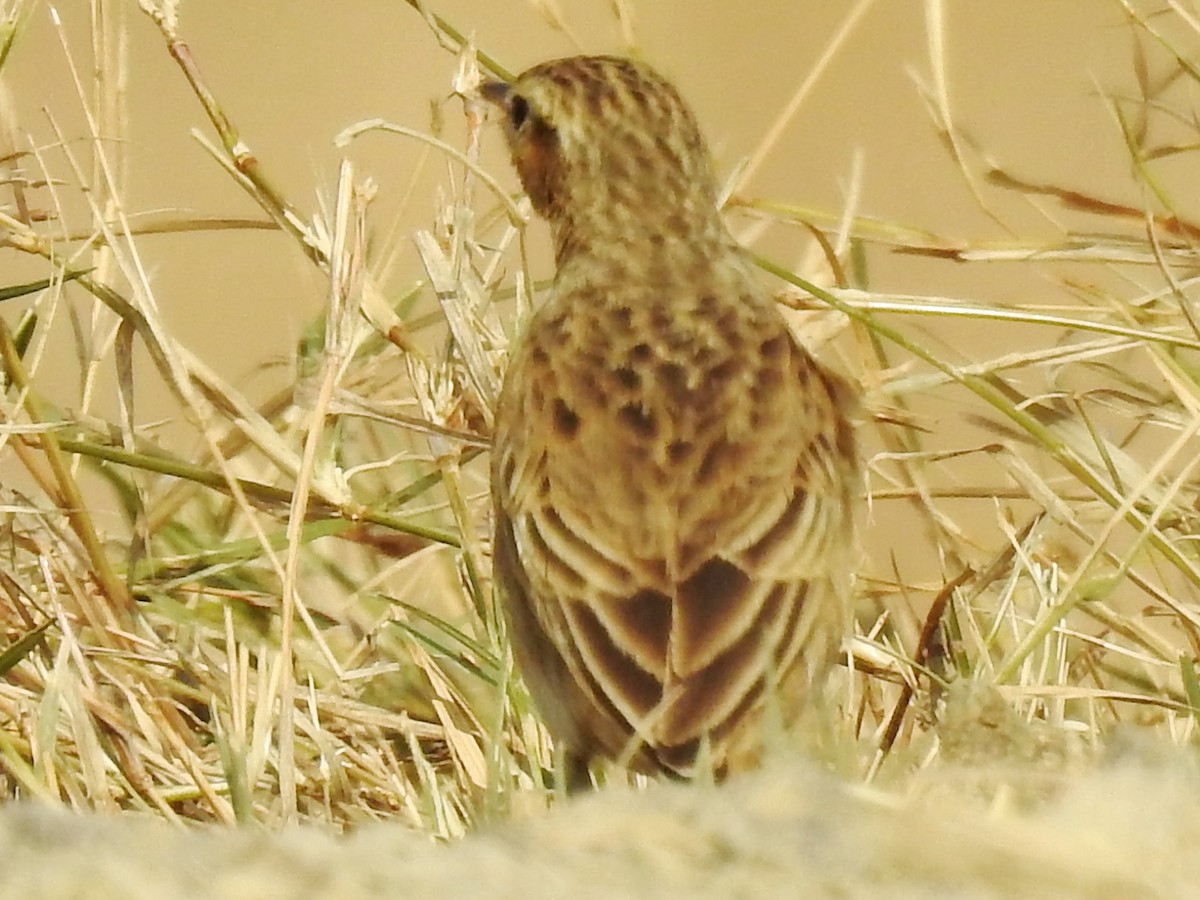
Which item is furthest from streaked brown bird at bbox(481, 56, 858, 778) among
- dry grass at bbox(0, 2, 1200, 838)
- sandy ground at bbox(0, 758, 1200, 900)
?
sandy ground at bbox(0, 758, 1200, 900)

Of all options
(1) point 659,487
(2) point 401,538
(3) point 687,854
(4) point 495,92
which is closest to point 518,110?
(4) point 495,92

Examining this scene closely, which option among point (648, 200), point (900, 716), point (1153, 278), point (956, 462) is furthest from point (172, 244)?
point (900, 716)

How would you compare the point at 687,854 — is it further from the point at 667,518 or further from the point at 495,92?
the point at 495,92

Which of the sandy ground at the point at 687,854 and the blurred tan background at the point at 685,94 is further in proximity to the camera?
the blurred tan background at the point at 685,94

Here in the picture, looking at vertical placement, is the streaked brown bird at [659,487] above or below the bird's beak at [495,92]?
below

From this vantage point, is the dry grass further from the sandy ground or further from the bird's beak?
the sandy ground

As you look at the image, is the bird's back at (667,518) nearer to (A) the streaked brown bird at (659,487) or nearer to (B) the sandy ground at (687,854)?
(A) the streaked brown bird at (659,487)

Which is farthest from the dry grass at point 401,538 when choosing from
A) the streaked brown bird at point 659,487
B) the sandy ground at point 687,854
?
the sandy ground at point 687,854

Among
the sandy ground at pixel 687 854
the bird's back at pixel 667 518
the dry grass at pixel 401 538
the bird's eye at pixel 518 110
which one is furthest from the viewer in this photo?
the bird's eye at pixel 518 110
